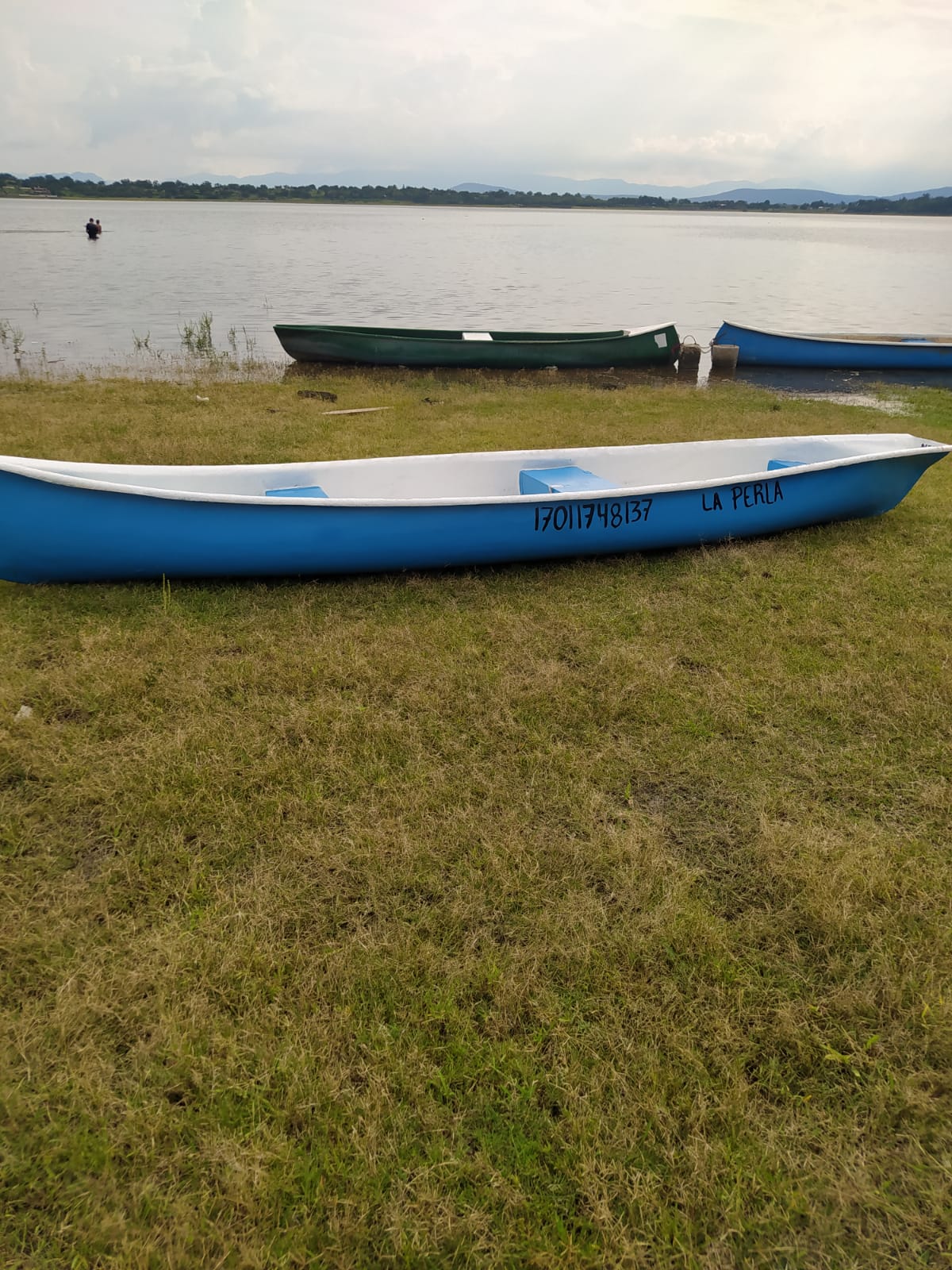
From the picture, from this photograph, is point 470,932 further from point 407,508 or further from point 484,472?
point 484,472

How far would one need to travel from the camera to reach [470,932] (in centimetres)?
278

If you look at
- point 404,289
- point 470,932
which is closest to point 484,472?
point 470,932

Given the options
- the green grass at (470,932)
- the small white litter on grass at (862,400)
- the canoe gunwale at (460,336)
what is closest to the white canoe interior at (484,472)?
the green grass at (470,932)

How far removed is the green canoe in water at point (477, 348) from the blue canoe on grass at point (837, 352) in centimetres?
232

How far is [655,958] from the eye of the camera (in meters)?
2.69

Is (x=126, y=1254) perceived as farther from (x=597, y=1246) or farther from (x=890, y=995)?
(x=890, y=995)

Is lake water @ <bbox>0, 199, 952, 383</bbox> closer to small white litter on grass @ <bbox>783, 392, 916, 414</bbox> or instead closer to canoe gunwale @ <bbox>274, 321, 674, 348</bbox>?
canoe gunwale @ <bbox>274, 321, 674, 348</bbox>

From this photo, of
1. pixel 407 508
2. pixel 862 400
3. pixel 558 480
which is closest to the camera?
pixel 407 508

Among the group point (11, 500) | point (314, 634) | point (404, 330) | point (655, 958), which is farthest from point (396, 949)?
point (404, 330)

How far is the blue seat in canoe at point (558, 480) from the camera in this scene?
21.0 feet

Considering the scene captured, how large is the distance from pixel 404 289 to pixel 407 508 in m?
28.1

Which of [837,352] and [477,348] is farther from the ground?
[477,348]

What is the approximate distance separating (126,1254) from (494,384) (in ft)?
43.6

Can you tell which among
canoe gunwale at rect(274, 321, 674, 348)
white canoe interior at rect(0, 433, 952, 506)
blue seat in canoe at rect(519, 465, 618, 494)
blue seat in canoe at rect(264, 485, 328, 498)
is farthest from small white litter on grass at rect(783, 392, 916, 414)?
blue seat in canoe at rect(264, 485, 328, 498)
